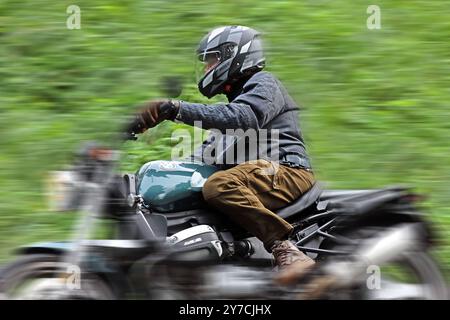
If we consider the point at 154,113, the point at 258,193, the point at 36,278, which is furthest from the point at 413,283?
the point at 36,278

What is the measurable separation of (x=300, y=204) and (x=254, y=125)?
0.53 m

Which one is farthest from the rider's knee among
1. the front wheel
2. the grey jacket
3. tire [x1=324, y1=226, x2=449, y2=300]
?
the front wheel

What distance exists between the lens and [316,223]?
507 centimetres

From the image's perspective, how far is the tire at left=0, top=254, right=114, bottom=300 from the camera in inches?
180

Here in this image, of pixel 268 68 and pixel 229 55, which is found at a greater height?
pixel 229 55

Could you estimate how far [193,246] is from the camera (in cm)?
482

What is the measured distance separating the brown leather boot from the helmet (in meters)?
0.95

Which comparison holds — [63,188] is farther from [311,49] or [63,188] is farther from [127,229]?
[311,49]

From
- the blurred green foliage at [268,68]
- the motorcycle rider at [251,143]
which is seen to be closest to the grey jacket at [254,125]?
the motorcycle rider at [251,143]

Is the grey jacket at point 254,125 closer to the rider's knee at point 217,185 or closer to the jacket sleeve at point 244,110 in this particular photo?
the jacket sleeve at point 244,110

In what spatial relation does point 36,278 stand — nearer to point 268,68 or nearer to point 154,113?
point 154,113

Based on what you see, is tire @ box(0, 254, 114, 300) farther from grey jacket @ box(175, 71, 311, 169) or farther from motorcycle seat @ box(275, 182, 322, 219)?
motorcycle seat @ box(275, 182, 322, 219)
